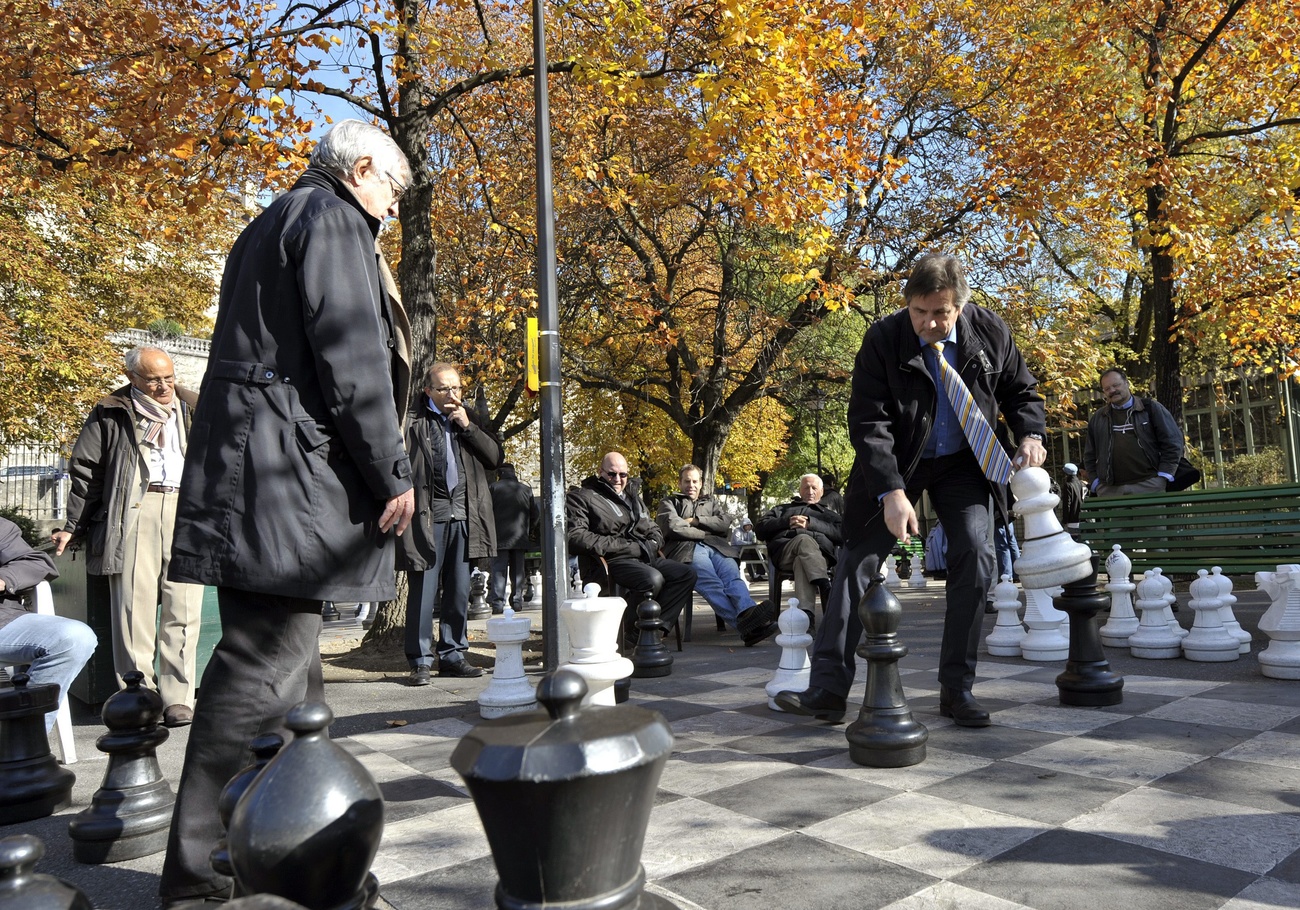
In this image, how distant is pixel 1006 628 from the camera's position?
19.7ft

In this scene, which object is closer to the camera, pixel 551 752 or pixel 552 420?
pixel 551 752

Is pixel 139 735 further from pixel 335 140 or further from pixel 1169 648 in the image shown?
pixel 1169 648

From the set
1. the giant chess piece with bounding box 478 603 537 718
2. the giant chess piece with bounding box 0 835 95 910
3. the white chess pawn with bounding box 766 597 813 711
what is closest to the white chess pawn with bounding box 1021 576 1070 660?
the white chess pawn with bounding box 766 597 813 711

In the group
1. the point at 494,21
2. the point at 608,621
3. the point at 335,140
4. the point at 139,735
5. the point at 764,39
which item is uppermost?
the point at 494,21

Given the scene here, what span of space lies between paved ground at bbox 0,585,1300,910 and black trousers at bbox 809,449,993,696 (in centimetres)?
27

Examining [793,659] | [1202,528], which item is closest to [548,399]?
[793,659]

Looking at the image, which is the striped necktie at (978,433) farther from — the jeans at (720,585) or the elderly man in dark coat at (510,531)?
the elderly man in dark coat at (510,531)

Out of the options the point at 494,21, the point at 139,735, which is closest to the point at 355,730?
the point at 139,735

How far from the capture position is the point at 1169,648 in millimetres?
5457

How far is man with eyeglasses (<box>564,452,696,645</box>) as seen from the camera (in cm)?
682

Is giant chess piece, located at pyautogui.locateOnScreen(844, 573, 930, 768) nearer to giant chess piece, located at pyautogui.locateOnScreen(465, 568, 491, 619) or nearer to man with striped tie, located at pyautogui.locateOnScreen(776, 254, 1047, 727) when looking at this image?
man with striped tie, located at pyautogui.locateOnScreen(776, 254, 1047, 727)

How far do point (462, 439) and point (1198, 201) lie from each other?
11854 millimetres

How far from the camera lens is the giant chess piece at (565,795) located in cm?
123

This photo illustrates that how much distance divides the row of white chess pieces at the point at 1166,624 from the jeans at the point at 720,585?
2.26 meters
